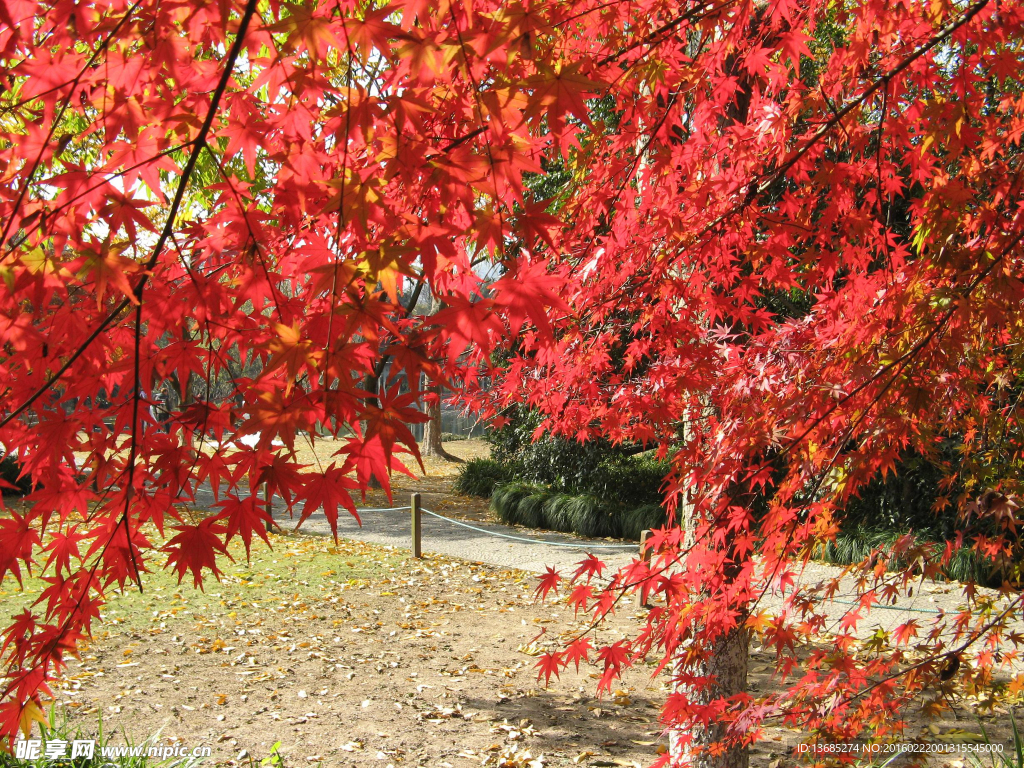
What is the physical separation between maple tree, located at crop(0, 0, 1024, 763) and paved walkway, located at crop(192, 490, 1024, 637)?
12.4 feet

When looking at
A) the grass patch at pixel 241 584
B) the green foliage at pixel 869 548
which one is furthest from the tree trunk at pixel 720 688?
the green foliage at pixel 869 548

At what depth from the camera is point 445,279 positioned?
193cm

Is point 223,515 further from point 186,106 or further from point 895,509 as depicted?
point 895,509

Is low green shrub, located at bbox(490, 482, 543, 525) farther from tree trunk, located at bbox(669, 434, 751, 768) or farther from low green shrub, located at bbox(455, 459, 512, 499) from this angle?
tree trunk, located at bbox(669, 434, 751, 768)

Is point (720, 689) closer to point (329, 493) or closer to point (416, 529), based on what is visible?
point (329, 493)

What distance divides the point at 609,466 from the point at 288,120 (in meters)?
9.67

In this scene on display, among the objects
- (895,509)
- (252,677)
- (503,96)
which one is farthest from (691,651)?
(895,509)

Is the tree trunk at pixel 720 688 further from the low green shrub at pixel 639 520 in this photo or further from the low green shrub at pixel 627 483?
the low green shrub at pixel 627 483

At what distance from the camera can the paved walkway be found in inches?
268

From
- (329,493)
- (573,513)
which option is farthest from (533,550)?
(329,493)

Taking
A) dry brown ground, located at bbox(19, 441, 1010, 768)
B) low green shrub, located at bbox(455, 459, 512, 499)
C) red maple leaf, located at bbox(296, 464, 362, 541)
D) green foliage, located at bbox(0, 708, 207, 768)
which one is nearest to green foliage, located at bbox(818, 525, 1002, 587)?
dry brown ground, located at bbox(19, 441, 1010, 768)

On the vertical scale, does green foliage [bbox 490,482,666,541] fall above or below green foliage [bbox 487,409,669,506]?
below

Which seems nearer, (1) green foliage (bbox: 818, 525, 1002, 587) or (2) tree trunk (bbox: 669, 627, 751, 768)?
(2) tree trunk (bbox: 669, 627, 751, 768)

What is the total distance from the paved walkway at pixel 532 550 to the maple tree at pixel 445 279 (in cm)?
377
